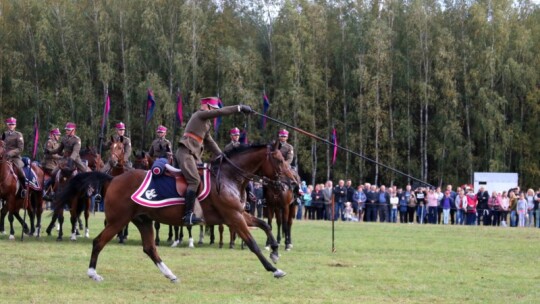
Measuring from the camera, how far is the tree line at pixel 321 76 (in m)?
68.3

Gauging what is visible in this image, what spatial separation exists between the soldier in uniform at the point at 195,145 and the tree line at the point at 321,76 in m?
50.2

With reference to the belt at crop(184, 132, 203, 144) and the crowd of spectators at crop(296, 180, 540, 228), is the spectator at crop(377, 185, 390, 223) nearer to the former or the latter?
the crowd of spectators at crop(296, 180, 540, 228)

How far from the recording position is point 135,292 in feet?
46.3

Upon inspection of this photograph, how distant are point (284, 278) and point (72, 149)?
10.8 metres

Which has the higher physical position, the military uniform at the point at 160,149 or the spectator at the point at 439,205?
the military uniform at the point at 160,149

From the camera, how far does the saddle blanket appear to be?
52.3 feet

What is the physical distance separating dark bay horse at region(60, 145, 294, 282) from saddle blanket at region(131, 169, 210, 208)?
102mm

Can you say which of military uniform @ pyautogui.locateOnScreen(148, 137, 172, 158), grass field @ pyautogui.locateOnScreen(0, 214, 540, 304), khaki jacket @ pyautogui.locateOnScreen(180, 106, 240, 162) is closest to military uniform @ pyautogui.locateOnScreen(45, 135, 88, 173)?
grass field @ pyautogui.locateOnScreen(0, 214, 540, 304)

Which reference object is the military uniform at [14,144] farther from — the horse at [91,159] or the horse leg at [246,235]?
the horse leg at [246,235]

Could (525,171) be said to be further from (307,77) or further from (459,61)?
(307,77)

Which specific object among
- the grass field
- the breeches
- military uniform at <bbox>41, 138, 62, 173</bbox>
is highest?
military uniform at <bbox>41, 138, 62, 173</bbox>

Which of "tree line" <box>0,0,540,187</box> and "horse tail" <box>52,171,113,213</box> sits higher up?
"tree line" <box>0,0,540,187</box>

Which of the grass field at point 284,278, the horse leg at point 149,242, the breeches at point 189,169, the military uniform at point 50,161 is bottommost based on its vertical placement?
the grass field at point 284,278

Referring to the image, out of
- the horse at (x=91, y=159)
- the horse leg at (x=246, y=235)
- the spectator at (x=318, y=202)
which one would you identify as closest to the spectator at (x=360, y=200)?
the spectator at (x=318, y=202)
